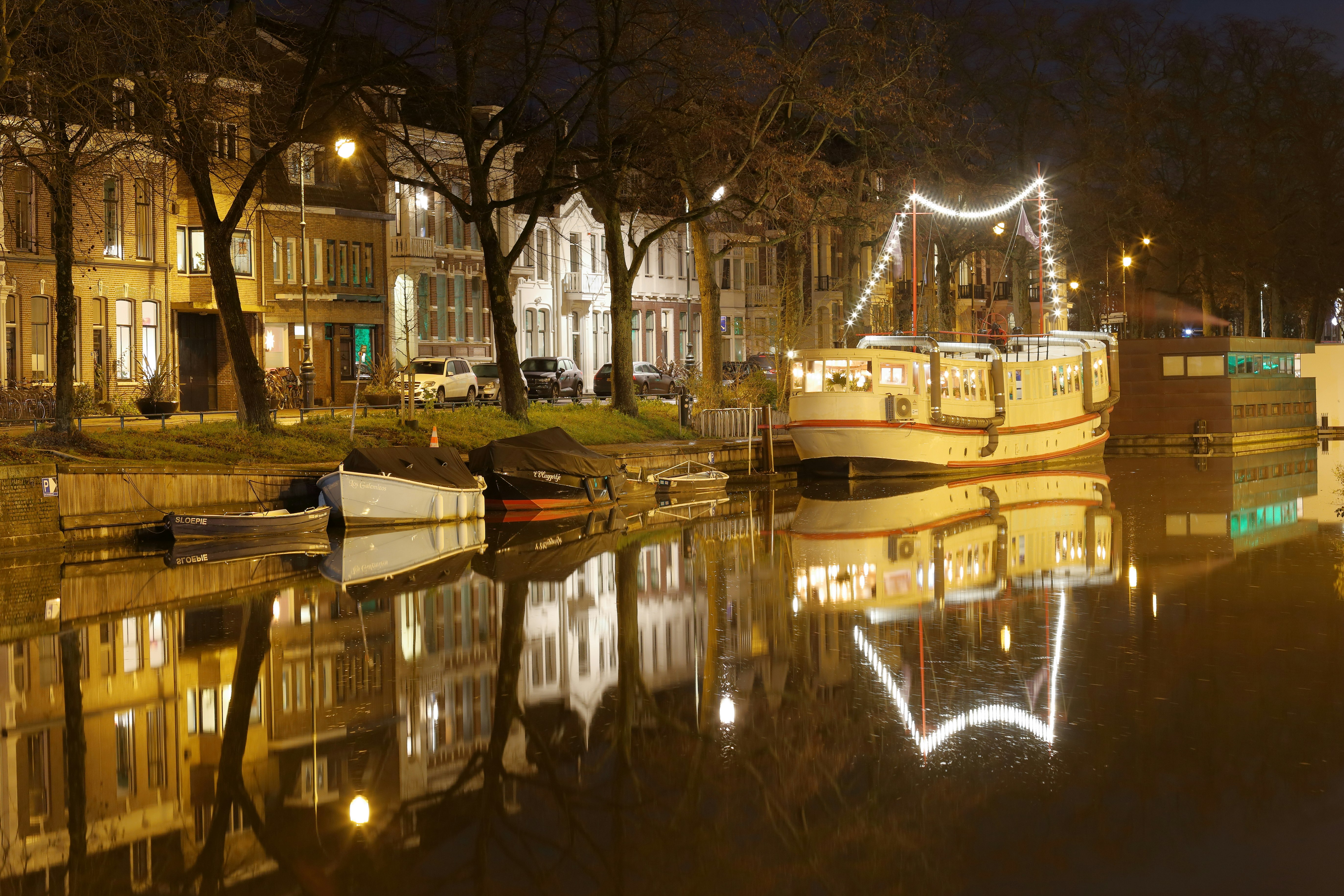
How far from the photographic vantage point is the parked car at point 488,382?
49.2 metres

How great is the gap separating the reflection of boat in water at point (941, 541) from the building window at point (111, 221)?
1995 centimetres

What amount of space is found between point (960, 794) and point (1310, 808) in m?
2.19

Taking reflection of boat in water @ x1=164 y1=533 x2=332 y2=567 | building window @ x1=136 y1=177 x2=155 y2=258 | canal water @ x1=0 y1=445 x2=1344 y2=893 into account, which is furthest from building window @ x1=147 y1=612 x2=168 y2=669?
building window @ x1=136 y1=177 x2=155 y2=258

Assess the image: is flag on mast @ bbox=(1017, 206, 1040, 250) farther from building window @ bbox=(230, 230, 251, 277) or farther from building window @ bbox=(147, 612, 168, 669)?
building window @ bbox=(147, 612, 168, 669)

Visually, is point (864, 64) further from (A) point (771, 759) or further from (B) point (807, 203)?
(A) point (771, 759)

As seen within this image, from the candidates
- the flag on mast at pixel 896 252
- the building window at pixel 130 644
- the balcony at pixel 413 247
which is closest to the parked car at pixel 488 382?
the balcony at pixel 413 247

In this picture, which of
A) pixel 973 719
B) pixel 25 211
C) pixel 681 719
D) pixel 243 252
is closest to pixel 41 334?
pixel 25 211

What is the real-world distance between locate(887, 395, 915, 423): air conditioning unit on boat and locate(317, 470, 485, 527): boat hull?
13289mm

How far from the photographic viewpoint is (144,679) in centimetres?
1377

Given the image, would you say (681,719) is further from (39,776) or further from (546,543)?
(546,543)

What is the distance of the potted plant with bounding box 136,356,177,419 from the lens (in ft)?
107

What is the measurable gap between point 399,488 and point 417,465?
62 centimetres

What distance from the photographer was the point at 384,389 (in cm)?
3772

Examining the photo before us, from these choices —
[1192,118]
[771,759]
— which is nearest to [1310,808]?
[771,759]
